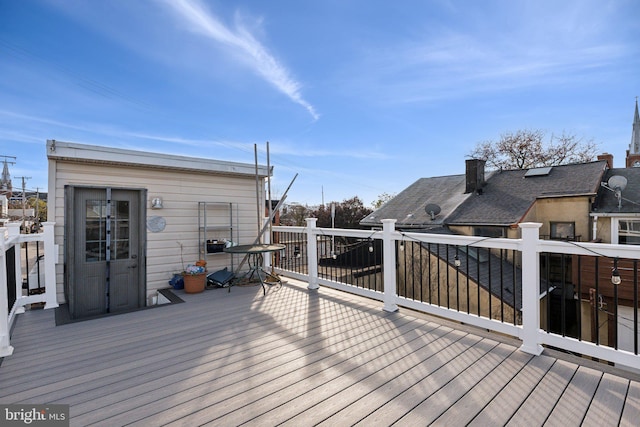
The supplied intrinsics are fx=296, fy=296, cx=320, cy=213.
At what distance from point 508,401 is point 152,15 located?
24.0 feet

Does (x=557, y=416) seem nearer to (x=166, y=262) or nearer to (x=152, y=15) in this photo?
(x=166, y=262)

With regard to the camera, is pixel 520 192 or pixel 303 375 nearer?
pixel 303 375

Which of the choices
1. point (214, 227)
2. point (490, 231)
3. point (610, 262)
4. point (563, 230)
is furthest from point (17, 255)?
point (563, 230)

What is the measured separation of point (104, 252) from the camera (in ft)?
14.3

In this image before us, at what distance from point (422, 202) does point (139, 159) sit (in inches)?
486

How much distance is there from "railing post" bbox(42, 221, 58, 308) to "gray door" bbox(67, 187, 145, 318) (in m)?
0.30

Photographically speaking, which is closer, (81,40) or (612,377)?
(612,377)

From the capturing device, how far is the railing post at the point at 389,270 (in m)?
3.38

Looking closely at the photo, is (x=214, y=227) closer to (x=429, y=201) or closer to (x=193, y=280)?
(x=193, y=280)

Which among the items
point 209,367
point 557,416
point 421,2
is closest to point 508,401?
point 557,416

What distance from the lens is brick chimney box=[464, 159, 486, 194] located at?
13.1 metres

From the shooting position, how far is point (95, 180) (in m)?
4.21
